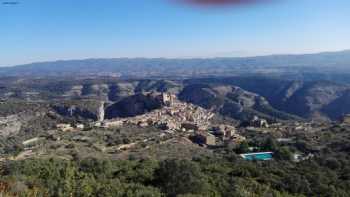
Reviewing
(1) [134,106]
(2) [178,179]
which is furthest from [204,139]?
(1) [134,106]

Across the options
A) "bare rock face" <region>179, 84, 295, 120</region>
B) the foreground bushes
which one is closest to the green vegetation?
the foreground bushes

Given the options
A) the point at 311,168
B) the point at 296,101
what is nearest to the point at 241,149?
the point at 311,168

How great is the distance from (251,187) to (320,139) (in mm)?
19671

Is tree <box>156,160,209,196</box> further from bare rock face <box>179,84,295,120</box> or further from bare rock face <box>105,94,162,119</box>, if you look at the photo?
bare rock face <box>179,84,295,120</box>

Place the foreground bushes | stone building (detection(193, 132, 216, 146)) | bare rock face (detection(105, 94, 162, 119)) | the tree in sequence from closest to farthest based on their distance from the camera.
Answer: the foreground bushes
the tree
stone building (detection(193, 132, 216, 146))
bare rock face (detection(105, 94, 162, 119))

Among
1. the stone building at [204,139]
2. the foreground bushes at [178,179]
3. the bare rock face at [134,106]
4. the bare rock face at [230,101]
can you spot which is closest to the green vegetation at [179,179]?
the foreground bushes at [178,179]

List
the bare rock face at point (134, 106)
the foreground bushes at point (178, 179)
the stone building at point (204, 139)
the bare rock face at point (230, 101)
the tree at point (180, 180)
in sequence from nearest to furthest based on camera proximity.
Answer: the foreground bushes at point (178, 179)
the tree at point (180, 180)
the stone building at point (204, 139)
the bare rock face at point (134, 106)
the bare rock face at point (230, 101)

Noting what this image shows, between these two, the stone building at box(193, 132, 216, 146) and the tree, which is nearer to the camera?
the tree

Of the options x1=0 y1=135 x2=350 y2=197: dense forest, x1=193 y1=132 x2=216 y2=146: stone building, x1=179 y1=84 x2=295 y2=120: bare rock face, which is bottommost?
x1=179 y1=84 x2=295 y2=120: bare rock face

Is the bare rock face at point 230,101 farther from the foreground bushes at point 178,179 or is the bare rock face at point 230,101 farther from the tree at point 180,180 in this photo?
the tree at point 180,180

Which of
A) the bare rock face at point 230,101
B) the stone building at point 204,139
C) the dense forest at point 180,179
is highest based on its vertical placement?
the dense forest at point 180,179

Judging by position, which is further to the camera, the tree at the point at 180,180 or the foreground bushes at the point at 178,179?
the tree at the point at 180,180

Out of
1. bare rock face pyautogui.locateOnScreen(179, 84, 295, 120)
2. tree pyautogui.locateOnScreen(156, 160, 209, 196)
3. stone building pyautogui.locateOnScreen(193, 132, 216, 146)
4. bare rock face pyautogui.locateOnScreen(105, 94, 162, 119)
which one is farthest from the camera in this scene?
bare rock face pyautogui.locateOnScreen(179, 84, 295, 120)

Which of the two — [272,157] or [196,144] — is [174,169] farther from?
[196,144]
